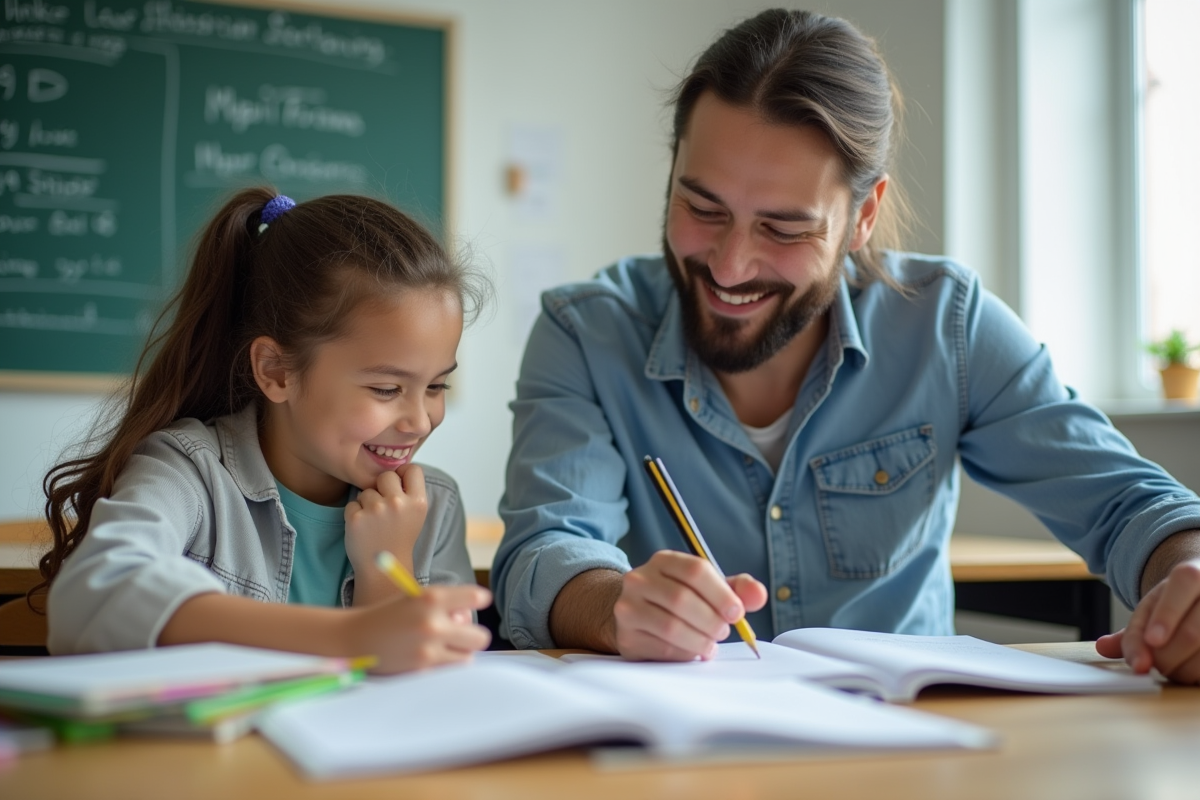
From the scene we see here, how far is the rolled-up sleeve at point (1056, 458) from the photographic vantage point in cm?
131

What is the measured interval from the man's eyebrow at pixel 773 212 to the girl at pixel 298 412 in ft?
1.08

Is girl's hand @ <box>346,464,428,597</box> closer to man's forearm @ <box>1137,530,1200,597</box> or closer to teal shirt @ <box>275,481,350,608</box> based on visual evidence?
teal shirt @ <box>275,481,350,608</box>

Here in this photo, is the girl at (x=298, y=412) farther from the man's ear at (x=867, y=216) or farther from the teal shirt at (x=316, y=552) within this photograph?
the man's ear at (x=867, y=216)

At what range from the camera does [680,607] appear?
0.97 meters

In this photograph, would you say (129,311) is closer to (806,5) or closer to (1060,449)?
(806,5)

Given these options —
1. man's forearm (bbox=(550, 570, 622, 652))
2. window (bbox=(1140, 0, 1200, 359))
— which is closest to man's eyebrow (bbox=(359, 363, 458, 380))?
man's forearm (bbox=(550, 570, 622, 652))

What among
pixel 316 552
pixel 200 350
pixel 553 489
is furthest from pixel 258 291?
pixel 553 489

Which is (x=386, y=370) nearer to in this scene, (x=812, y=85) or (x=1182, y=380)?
(x=812, y=85)

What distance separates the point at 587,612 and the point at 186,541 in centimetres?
43

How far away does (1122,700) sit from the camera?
907 millimetres

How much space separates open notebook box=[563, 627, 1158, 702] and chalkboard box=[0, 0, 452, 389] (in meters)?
2.47

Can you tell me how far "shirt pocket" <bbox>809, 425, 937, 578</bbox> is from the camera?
156 centimetres

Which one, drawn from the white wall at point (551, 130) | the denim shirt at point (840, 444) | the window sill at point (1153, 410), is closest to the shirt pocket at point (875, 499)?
the denim shirt at point (840, 444)

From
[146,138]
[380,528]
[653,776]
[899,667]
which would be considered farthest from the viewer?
[146,138]
